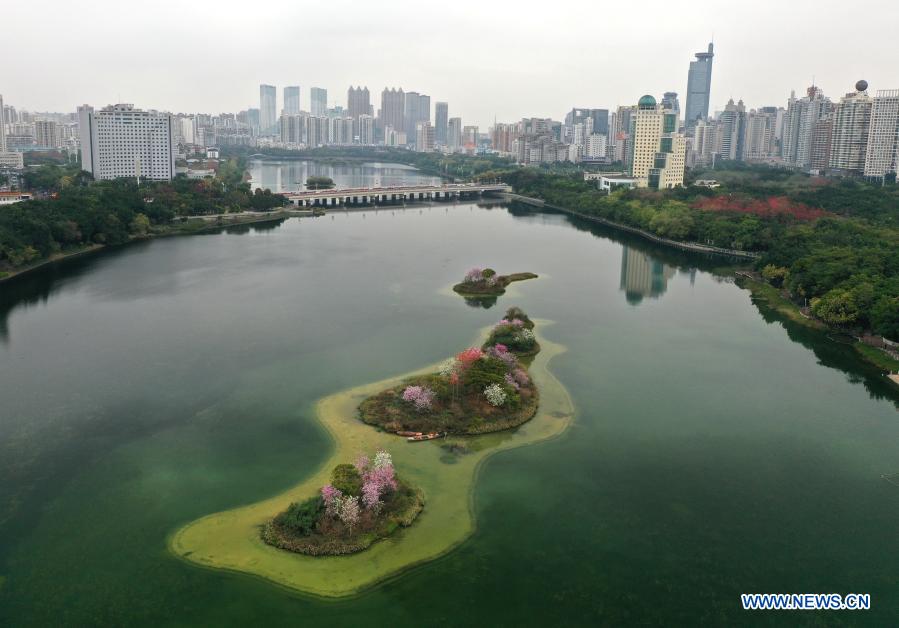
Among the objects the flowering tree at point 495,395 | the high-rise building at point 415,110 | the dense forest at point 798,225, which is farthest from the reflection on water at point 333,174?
the high-rise building at point 415,110

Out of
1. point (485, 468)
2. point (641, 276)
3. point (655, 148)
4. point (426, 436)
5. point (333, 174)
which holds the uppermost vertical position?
point (655, 148)

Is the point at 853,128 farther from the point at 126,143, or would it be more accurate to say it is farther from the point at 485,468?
the point at 485,468

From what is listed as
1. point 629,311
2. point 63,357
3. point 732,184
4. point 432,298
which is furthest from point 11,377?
point 732,184

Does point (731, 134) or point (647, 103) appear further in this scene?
point (731, 134)

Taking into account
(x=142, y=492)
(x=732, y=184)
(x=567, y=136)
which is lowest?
(x=142, y=492)

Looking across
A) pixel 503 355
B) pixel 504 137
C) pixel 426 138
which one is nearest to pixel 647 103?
pixel 503 355

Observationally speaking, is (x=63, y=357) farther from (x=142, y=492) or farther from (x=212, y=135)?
(x=212, y=135)

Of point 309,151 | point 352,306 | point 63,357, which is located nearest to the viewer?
point 63,357
